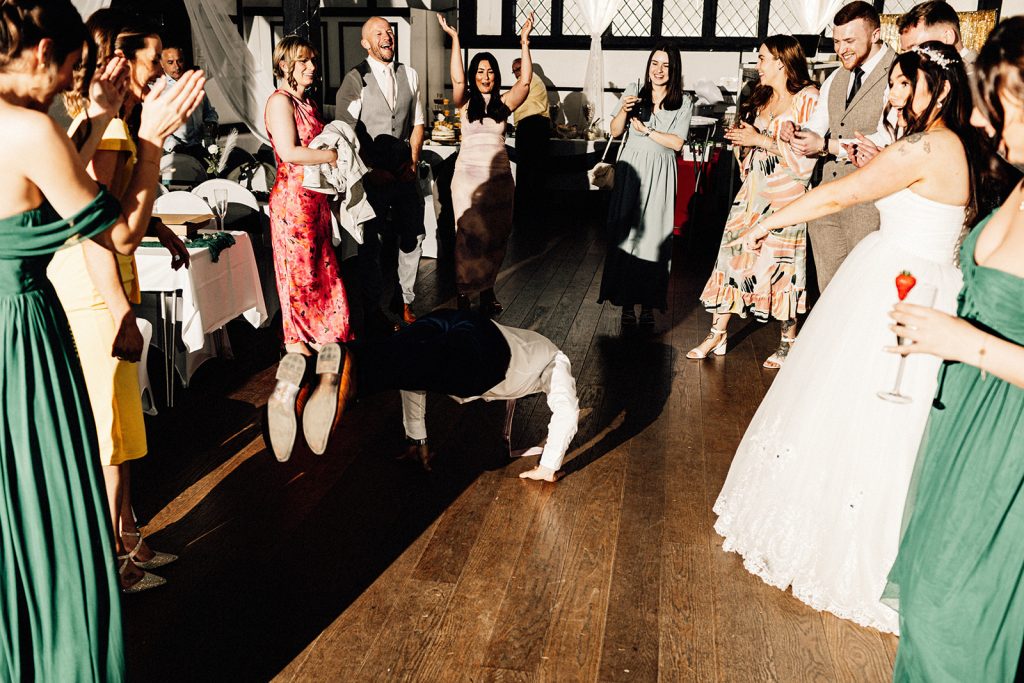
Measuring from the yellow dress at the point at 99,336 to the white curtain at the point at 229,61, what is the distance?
492cm

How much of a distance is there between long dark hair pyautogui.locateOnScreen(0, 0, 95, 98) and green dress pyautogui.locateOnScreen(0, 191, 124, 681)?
0.27 metres

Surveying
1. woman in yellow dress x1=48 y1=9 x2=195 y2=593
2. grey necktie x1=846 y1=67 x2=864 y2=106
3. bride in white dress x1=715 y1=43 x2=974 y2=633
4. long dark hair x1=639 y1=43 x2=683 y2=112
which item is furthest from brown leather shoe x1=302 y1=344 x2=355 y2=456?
long dark hair x1=639 y1=43 x2=683 y2=112

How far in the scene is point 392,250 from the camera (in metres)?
5.03

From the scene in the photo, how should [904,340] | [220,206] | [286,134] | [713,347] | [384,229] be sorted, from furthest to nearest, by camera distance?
[384,229]
[713,347]
[220,206]
[286,134]
[904,340]

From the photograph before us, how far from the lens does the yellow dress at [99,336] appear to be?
7.18ft

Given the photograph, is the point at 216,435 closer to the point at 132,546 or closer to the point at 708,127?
the point at 132,546

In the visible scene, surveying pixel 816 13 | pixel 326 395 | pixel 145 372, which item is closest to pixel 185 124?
pixel 145 372

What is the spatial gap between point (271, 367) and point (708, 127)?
18.9 ft

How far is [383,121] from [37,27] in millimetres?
3271

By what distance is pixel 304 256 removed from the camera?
3906mm

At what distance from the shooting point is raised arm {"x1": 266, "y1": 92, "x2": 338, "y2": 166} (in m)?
3.76

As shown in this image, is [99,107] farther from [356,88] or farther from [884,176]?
[356,88]

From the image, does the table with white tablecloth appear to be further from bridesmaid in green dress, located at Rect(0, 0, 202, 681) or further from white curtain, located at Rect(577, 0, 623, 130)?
white curtain, located at Rect(577, 0, 623, 130)

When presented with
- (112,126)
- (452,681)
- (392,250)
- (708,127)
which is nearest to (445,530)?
(452,681)
